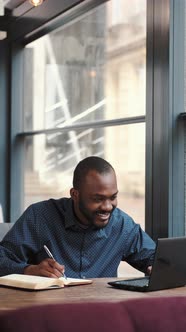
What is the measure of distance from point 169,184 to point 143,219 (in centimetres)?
62

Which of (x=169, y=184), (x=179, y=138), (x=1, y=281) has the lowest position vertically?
(x=1, y=281)

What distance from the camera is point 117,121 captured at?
4543 mm

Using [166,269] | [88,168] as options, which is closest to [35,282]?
[166,269]

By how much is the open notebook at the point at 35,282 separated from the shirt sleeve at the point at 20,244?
9.3 inches

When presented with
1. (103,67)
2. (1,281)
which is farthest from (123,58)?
(1,281)

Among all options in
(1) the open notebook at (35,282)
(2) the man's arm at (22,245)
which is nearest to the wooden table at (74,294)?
(1) the open notebook at (35,282)

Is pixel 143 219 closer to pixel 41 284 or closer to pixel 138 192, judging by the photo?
pixel 138 192

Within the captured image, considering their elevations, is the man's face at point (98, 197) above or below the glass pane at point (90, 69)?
below

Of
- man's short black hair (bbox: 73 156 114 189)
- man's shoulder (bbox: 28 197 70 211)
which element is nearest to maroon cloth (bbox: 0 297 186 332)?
man's short black hair (bbox: 73 156 114 189)

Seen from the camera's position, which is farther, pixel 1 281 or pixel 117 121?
pixel 117 121

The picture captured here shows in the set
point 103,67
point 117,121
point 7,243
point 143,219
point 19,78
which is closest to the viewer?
point 7,243

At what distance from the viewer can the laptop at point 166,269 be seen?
2.30 m

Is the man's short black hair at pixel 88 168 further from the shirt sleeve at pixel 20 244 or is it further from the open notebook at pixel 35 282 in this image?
the open notebook at pixel 35 282

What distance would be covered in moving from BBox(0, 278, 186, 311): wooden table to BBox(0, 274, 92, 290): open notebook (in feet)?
0.07
